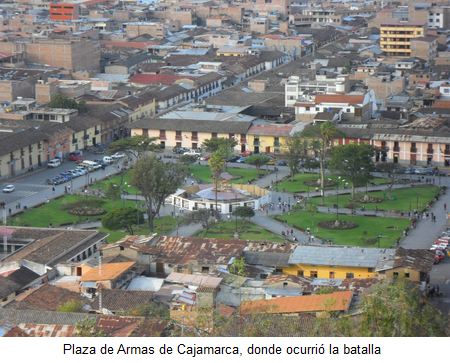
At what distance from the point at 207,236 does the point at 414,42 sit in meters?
25.1

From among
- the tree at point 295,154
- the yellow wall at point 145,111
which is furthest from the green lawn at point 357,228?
the yellow wall at point 145,111

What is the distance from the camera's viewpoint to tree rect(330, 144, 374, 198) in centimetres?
2856

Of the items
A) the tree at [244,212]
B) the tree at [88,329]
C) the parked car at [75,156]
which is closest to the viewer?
the tree at [88,329]

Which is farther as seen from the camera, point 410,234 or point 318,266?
point 410,234

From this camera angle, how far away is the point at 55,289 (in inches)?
770

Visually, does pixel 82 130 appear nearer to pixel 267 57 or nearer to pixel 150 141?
pixel 150 141

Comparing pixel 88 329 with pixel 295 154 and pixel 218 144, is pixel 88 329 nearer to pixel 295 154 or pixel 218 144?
pixel 295 154

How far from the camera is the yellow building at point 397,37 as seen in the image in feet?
161

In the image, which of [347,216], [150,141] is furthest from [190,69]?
[347,216]

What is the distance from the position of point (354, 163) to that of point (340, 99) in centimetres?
863

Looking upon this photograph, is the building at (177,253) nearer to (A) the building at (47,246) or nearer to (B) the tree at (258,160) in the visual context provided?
(A) the building at (47,246)

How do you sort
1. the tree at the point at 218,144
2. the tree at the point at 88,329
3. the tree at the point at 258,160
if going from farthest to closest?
the tree at the point at 218,144
the tree at the point at 258,160
the tree at the point at 88,329

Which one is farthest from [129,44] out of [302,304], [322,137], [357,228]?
[302,304]

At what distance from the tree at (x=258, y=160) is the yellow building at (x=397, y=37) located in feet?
59.5
